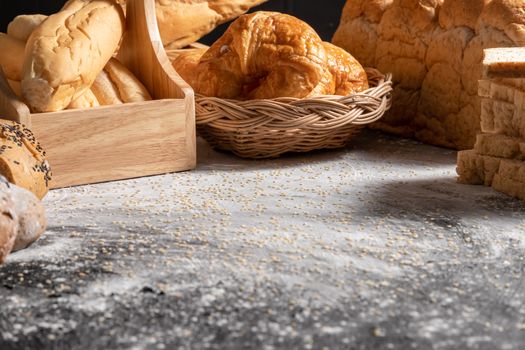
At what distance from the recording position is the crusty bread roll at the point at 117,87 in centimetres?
220

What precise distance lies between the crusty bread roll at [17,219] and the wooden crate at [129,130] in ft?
1.40

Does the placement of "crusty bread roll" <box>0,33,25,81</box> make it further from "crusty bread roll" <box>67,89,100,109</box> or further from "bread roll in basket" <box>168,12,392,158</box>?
"bread roll in basket" <box>168,12,392,158</box>

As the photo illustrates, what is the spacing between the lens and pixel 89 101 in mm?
2146

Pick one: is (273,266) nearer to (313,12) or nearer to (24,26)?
(24,26)

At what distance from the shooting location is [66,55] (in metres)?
2.00

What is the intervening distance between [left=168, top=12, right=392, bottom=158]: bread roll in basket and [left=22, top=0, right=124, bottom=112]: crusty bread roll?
346 mm

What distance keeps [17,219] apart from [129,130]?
0.64 m

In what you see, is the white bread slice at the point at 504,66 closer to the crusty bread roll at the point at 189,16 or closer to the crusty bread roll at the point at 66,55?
the crusty bread roll at the point at 66,55

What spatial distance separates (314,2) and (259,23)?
136cm

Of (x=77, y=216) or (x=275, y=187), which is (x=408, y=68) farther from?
(x=77, y=216)

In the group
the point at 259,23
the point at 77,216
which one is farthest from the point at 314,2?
the point at 77,216

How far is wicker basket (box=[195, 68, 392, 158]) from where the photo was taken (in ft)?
7.40

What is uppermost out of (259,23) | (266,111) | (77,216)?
(259,23)

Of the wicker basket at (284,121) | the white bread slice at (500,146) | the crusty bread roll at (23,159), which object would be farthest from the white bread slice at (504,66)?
the crusty bread roll at (23,159)
